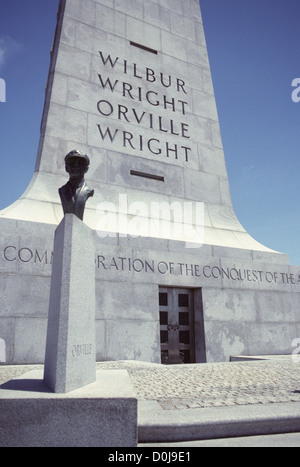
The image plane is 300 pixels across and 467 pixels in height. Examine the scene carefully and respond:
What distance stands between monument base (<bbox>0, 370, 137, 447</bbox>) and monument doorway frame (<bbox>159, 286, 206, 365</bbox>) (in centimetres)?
708

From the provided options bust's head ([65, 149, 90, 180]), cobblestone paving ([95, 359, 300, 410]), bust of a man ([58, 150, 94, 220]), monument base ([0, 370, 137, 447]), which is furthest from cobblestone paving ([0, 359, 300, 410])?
bust's head ([65, 149, 90, 180])

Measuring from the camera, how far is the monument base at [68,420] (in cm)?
303

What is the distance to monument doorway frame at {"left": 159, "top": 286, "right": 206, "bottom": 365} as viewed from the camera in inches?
397

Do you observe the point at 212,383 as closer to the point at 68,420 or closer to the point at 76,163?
the point at 68,420

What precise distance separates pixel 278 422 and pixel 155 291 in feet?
20.1

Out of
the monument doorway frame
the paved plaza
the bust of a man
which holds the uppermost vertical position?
the bust of a man

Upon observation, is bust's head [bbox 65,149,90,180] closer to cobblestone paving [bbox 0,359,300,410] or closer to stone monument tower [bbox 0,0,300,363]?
cobblestone paving [bbox 0,359,300,410]

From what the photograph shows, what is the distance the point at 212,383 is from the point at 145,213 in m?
6.78

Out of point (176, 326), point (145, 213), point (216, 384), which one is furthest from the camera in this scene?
point (145, 213)

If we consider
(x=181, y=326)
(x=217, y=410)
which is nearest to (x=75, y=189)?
(x=217, y=410)

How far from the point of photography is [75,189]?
4.76 m

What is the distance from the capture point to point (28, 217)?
9398 millimetres
